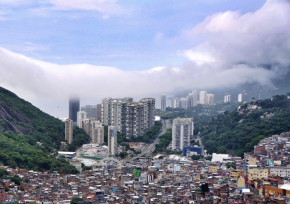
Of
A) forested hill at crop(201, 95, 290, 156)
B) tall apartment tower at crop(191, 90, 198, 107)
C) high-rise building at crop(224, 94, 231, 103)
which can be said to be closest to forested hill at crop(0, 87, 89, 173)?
forested hill at crop(201, 95, 290, 156)

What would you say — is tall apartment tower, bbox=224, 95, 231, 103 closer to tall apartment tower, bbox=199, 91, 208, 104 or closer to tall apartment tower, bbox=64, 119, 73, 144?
tall apartment tower, bbox=199, 91, 208, 104

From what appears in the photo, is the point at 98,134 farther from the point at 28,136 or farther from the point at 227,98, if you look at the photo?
the point at 227,98

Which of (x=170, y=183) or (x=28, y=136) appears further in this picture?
(x=28, y=136)

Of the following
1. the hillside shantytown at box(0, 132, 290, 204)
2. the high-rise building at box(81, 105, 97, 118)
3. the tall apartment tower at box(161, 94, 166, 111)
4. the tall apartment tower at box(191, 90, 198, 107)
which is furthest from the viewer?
the tall apartment tower at box(191, 90, 198, 107)

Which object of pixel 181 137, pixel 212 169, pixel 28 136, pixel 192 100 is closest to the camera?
pixel 212 169

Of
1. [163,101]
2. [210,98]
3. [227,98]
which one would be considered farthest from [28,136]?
[227,98]

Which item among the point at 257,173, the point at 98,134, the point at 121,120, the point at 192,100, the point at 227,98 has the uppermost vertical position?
the point at 227,98
